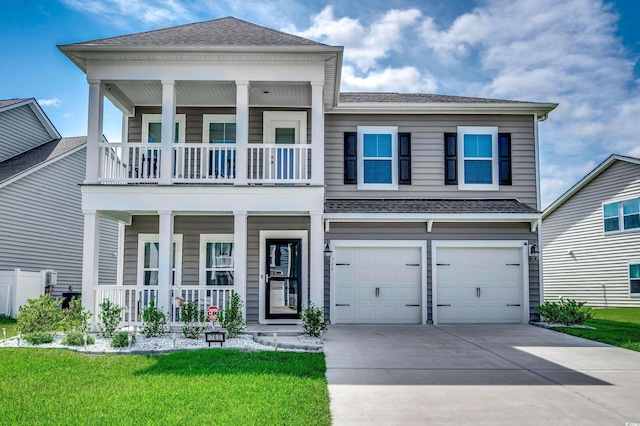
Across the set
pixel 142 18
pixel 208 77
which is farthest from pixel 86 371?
pixel 142 18

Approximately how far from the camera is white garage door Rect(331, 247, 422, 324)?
14.1 meters

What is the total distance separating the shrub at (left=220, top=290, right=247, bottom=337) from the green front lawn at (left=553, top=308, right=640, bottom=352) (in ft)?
23.6

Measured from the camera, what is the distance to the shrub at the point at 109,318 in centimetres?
1054

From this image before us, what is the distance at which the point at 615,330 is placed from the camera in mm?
13117

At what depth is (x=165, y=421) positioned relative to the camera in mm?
5227

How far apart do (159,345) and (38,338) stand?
7.19 feet

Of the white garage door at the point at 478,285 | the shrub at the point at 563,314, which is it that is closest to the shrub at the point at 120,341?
the white garage door at the point at 478,285

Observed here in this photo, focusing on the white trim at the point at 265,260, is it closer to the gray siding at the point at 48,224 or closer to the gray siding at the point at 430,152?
the gray siding at the point at 430,152

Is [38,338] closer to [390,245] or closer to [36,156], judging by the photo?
[390,245]

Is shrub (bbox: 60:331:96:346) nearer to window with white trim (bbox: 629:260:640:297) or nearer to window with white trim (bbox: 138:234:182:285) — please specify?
window with white trim (bbox: 138:234:182:285)

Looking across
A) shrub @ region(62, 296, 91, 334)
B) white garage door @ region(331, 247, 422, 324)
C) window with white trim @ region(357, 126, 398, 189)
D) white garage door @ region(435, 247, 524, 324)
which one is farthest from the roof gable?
shrub @ region(62, 296, 91, 334)

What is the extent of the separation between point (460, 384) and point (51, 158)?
56.9ft

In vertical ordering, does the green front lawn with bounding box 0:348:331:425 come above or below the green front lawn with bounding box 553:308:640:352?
above

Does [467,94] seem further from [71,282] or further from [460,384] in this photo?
[71,282]
